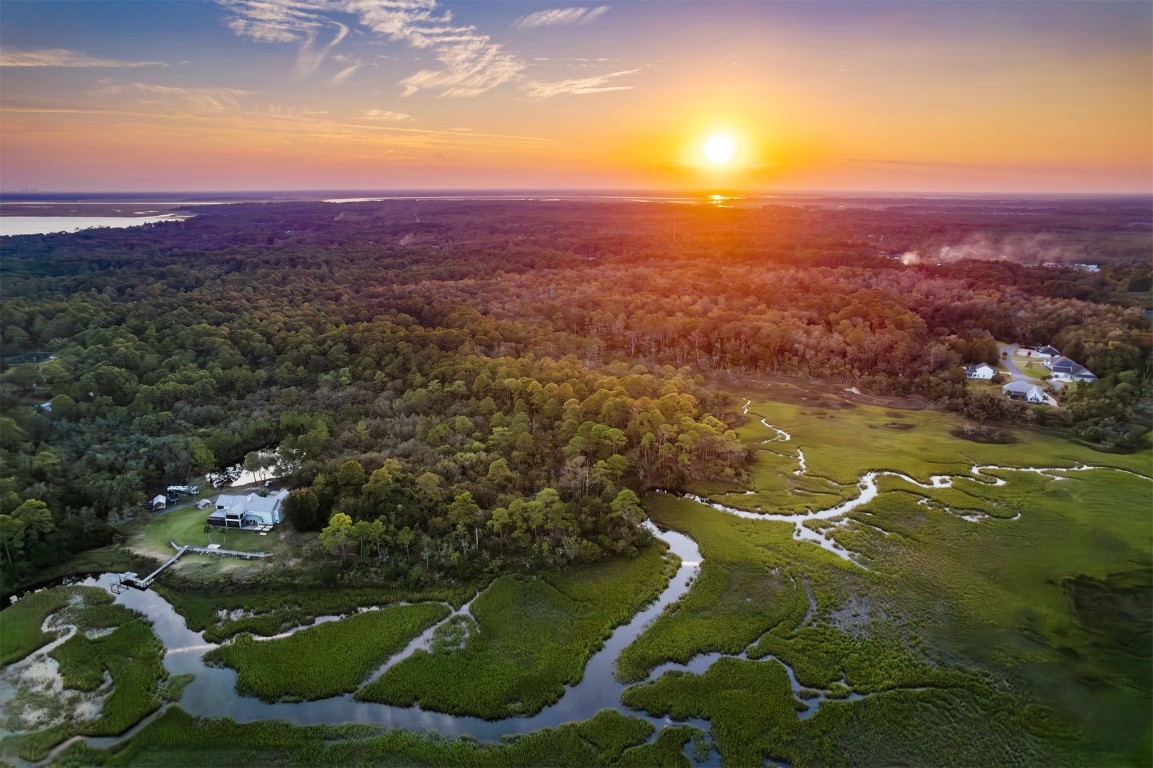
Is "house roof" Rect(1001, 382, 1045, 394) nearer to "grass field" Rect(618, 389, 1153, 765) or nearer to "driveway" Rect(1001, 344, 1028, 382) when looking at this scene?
"driveway" Rect(1001, 344, 1028, 382)

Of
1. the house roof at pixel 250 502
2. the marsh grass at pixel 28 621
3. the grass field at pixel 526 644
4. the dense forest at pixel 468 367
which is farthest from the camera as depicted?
the house roof at pixel 250 502

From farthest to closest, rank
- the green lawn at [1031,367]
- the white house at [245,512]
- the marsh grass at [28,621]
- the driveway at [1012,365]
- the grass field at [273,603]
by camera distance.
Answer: the green lawn at [1031,367]
the driveway at [1012,365]
the white house at [245,512]
the grass field at [273,603]
the marsh grass at [28,621]

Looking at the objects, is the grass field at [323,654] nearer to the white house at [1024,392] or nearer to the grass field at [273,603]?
the grass field at [273,603]

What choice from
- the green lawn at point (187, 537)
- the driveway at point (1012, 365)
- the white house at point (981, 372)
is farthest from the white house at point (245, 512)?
the driveway at point (1012, 365)

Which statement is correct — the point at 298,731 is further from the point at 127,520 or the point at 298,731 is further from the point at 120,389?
the point at 120,389

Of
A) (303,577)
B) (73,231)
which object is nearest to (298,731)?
(303,577)

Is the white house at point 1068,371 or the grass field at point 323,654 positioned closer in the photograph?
the grass field at point 323,654

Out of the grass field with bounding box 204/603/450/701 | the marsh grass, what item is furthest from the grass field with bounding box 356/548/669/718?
the marsh grass
